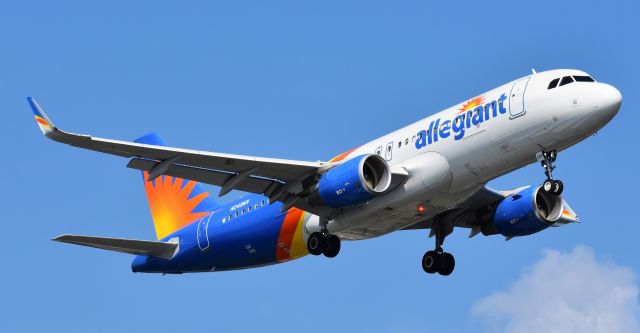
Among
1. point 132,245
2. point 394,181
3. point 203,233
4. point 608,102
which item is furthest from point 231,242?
point 608,102

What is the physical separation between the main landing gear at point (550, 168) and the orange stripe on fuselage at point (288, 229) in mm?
9245

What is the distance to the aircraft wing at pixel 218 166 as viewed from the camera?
38.2 meters

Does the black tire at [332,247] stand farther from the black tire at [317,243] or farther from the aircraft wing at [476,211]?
the aircraft wing at [476,211]

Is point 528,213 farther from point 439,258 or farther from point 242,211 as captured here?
point 242,211

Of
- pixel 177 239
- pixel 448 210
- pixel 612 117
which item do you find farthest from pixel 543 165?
pixel 177 239

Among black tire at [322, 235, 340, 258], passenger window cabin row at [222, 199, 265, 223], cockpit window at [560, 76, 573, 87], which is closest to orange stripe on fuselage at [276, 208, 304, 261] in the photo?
passenger window cabin row at [222, 199, 265, 223]

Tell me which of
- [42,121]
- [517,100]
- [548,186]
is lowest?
[548,186]

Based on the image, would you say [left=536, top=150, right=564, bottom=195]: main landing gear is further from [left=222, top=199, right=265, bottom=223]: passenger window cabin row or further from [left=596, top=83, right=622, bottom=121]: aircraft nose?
[left=222, top=199, right=265, bottom=223]: passenger window cabin row

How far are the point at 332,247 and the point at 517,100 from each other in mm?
8165

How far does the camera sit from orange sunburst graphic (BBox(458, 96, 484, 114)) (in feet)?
132

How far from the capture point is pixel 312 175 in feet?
139

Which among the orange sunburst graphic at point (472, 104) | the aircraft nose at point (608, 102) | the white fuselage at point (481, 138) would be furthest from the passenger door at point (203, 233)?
the aircraft nose at point (608, 102)

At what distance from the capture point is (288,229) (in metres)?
44.8

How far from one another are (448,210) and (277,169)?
6.60 m
